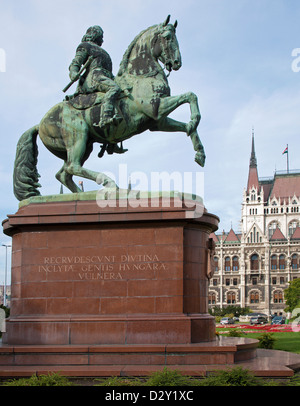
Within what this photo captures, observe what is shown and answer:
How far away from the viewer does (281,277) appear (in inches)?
4564

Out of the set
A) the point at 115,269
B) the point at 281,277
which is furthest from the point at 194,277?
the point at 281,277

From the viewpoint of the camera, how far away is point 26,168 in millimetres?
12586

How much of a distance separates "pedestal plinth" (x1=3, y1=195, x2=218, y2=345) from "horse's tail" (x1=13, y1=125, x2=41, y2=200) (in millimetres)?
1265

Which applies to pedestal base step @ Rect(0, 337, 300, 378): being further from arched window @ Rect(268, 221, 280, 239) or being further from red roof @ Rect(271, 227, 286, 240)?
arched window @ Rect(268, 221, 280, 239)

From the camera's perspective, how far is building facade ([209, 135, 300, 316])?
115125 mm

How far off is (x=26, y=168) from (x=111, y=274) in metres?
3.60

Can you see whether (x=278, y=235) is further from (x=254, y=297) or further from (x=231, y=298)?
(x=231, y=298)

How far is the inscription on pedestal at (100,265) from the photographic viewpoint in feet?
35.2

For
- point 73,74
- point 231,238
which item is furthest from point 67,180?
point 231,238

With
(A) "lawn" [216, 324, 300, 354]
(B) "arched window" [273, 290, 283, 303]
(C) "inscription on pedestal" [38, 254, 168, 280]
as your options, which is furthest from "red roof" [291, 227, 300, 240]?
(C) "inscription on pedestal" [38, 254, 168, 280]

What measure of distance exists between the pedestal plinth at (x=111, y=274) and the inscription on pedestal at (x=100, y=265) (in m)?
0.02

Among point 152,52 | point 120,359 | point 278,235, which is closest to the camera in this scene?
point 120,359

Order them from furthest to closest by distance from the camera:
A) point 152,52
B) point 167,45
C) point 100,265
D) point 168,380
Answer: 1. point 152,52
2. point 167,45
3. point 100,265
4. point 168,380

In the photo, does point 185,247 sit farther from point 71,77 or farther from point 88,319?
point 71,77
